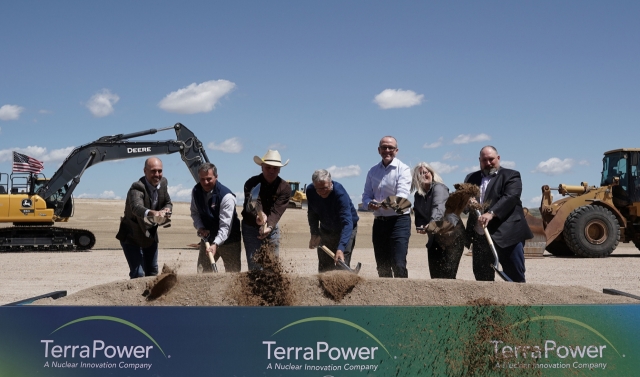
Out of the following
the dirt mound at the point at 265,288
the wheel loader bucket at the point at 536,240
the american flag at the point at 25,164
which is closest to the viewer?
the dirt mound at the point at 265,288

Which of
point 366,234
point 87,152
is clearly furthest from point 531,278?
point 366,234

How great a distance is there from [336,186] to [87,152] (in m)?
12.5

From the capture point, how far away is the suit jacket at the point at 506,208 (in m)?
5.39

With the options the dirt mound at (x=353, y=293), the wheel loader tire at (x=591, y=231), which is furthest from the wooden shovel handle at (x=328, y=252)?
the wheel loader tire at (x=591, y=231)

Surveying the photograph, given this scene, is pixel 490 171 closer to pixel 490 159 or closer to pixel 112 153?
pixel 490 159

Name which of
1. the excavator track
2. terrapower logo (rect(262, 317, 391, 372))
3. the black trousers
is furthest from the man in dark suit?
the excavator track

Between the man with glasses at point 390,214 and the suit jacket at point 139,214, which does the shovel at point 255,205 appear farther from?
the man with glasses at point 390,214

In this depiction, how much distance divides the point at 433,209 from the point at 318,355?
273 cm

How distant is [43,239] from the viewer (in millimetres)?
16719

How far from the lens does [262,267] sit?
5051mm

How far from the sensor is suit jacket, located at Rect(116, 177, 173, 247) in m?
5.66

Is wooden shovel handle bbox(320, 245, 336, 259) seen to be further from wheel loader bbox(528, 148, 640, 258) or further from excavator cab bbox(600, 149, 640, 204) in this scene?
excavator cab bbox(600, 149, 640, 204)

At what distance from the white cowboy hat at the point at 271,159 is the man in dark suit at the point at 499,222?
1.77 meters

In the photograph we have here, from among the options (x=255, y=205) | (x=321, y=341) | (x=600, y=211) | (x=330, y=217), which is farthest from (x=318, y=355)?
(x=600, y=211)
